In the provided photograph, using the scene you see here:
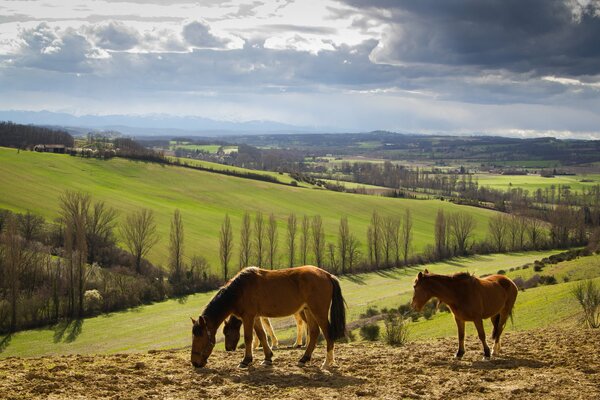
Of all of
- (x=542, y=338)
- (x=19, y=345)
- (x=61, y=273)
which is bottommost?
(x=19, y=345)

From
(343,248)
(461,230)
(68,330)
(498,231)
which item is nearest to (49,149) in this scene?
(343,248)

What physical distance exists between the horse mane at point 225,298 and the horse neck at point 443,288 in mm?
5047

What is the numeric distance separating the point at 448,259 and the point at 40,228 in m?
63.0

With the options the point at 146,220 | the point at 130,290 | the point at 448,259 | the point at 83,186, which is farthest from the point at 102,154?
the point at 448,259

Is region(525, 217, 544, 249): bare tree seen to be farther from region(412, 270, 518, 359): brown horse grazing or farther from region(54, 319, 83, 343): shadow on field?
region(412, 270, 518, 359): brown horse grazing

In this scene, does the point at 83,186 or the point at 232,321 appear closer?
the point at 232,321

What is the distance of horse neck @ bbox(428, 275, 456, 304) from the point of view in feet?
45.2

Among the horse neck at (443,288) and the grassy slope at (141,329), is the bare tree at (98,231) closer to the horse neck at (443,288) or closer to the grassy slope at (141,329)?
the grassy slope at (141,329)

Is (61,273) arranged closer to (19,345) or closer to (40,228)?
(19,345)

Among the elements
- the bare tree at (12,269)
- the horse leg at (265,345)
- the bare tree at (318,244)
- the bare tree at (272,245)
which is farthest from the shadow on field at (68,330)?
the horse leg at (265,345)

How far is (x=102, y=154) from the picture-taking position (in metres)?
129

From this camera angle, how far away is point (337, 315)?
43.2 ft

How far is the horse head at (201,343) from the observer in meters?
12.2

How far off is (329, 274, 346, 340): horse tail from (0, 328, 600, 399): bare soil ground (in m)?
0.79
